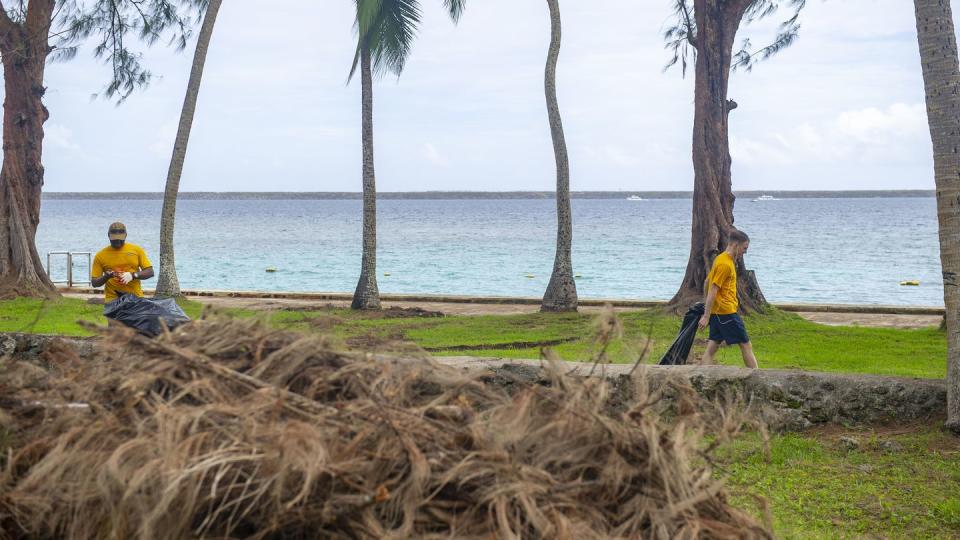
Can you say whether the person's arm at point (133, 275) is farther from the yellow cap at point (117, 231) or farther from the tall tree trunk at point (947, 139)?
the tall tree trunk at point (947, 139)

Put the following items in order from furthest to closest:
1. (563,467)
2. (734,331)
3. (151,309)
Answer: (734,331) → (151,309) → (563,467)

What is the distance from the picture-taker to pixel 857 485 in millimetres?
6398

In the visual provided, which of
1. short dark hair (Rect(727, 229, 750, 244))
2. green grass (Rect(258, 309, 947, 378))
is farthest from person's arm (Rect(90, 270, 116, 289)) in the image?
short dark hair (Rect(727, 229, 750, 244))

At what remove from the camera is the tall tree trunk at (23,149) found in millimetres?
18781

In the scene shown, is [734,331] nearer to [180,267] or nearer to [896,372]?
[896,372]

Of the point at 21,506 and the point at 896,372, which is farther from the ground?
the point at 21,506

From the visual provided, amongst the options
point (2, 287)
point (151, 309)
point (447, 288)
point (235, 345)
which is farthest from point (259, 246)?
point (235, 345)

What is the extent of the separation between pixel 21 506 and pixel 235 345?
645mm

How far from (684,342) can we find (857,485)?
303 centimetres

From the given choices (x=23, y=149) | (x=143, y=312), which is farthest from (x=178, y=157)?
(x=143, y=312)

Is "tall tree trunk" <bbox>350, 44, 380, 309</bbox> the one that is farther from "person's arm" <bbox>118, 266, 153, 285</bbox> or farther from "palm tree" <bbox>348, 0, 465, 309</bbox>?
"person's arm" <bbox>118, 266, 153, 285</bbox>

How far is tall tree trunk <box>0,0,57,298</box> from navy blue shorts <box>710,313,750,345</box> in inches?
524

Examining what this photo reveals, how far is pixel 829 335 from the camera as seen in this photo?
44.6 feet

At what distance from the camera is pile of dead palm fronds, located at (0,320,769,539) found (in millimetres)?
2283
